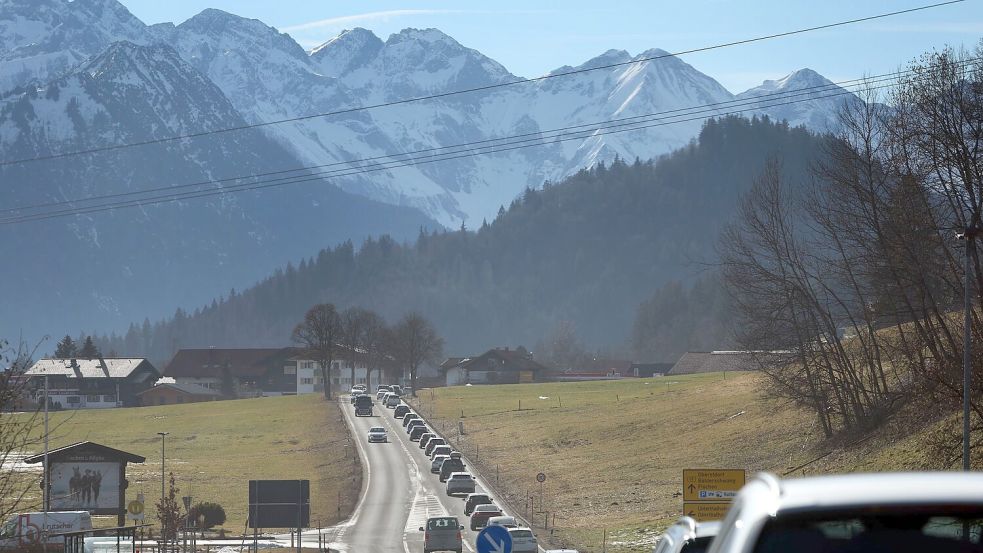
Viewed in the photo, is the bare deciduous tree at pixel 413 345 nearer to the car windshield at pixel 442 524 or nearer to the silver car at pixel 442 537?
the car windshield at pixel 442 524

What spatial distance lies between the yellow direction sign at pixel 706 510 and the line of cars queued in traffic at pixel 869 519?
24.1 m

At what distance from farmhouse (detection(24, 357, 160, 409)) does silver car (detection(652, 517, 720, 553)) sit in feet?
488

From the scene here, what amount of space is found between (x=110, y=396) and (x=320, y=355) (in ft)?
120

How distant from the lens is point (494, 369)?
172 metres

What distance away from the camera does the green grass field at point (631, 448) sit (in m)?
45.7

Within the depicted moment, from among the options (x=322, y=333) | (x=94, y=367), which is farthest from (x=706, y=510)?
(x=94, y=367)

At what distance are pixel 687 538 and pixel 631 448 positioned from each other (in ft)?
209

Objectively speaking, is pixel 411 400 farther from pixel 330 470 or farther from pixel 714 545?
pixel 714 545

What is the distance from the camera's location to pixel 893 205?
142 ft

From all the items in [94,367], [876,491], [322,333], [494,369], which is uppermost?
[322,333]

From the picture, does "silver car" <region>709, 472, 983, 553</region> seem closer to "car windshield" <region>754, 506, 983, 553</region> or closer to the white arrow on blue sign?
"car windshield" <region>754, 506, 983, 553</region>

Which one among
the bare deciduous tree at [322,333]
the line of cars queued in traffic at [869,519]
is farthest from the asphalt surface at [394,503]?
the bare deciduous tree at [322,333]

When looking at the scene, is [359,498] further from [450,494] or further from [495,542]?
[495,542]

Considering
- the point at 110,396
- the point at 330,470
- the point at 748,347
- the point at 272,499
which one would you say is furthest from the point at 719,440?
the point at 110,396
